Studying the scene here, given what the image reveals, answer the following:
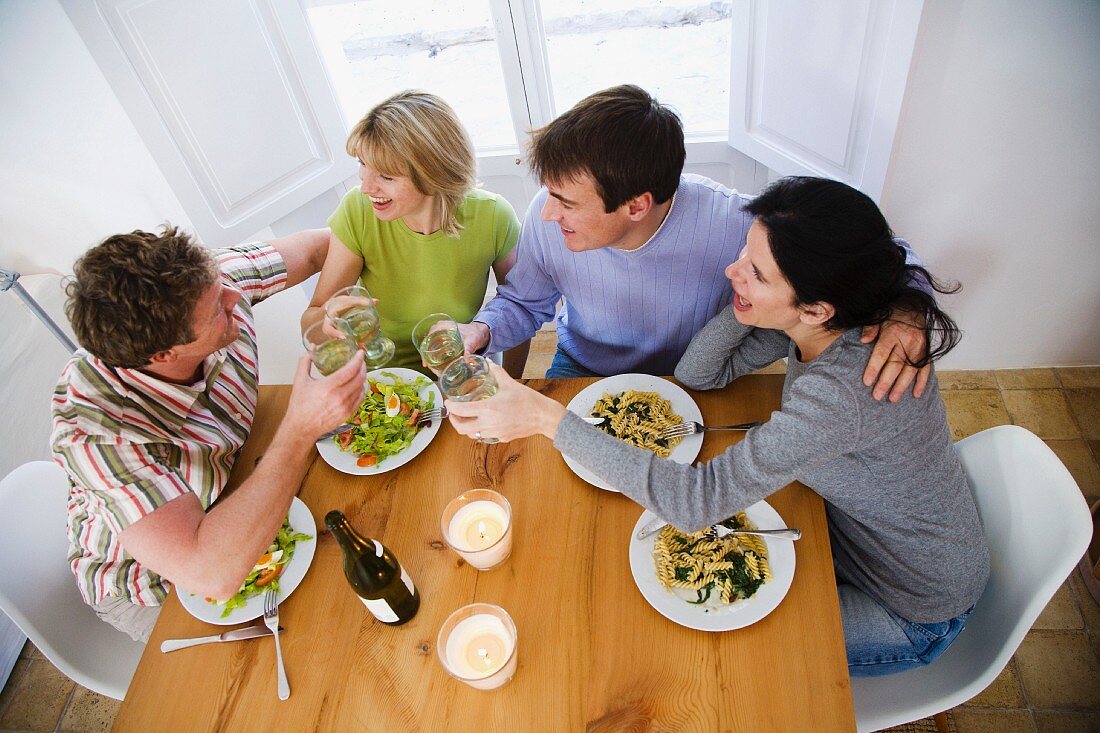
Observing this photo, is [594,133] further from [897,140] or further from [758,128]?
[758,128]

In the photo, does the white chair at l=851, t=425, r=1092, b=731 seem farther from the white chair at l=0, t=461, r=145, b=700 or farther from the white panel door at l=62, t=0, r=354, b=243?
the white panel door at l=62, t=0, r=354, b=243

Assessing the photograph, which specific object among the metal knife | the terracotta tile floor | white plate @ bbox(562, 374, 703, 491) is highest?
white plate @ bbox(562, 374, 703, 491)

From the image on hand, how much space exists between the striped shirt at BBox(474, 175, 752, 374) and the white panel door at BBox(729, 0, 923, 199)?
578 millimetres

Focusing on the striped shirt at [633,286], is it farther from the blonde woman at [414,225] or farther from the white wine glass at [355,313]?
the white wine glass at [355,313]

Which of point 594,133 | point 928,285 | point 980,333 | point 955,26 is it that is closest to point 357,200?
point 594,133

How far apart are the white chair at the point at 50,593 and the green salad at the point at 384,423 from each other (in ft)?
2.39

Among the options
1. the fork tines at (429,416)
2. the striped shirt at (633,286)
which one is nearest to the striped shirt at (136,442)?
the fork tines at (429,416)

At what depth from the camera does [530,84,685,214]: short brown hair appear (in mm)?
1463

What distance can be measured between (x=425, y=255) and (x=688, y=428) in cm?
→ 98

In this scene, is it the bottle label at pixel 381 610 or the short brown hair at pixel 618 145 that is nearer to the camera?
the bottle label at pixel 381 610

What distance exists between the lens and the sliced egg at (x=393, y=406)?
5.04 feet

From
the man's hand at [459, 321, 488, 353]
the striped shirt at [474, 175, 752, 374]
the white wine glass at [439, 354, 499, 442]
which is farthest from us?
the man's hand at [459, 321, 488, 353]

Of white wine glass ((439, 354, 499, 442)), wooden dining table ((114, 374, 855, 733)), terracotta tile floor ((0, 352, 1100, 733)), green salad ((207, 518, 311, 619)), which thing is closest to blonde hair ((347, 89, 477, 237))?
white wine glass ((439, 354, 499, 442))

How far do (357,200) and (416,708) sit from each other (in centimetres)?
138
